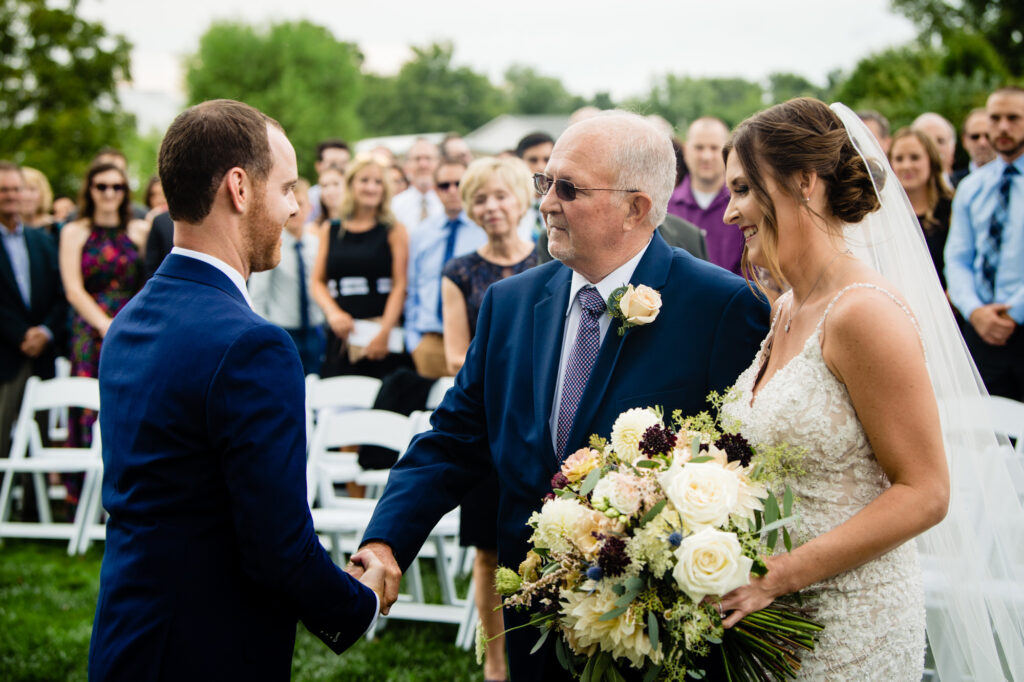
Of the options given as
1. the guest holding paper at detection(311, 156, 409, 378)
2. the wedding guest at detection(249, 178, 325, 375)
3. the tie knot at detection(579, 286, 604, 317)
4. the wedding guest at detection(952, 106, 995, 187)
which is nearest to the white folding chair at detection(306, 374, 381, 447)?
the guest holding paper at detection(311, 156, 409, 378)

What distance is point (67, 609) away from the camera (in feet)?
19.4

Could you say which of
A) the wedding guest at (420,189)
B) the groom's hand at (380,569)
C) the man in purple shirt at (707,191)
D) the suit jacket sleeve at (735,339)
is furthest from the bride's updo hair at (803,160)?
the wedding guest at (420,189)

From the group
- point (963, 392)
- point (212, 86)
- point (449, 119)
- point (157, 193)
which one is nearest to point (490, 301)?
point (963, 392)

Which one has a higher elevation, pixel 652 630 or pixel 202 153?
pixel 202 153

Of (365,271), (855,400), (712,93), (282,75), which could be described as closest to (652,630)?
(855,400)

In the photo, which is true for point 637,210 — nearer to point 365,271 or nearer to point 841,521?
point 841,521

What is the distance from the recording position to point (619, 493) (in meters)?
2.21

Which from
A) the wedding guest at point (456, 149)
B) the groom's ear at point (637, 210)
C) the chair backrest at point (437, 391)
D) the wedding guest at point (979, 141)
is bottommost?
the chair backrest at point (437, 391)

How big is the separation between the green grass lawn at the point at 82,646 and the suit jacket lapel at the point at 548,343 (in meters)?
2.71

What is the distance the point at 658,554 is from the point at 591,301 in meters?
1.09

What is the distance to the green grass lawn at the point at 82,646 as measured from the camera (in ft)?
16.5

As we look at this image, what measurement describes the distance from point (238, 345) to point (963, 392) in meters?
2.26

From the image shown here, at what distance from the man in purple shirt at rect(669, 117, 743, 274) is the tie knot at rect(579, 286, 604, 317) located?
4025mm

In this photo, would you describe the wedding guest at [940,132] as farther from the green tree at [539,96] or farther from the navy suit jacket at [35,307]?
the green tree at [539,96]
